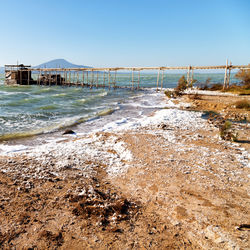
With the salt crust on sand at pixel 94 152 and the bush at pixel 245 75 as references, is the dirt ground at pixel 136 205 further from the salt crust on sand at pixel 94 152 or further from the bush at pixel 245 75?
the bush at pixel 245 75

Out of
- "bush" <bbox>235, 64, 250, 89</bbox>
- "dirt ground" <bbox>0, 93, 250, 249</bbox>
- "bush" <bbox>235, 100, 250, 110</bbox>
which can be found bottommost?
"dirt ground" <bbox>0, 93, 250, 249</bbox>

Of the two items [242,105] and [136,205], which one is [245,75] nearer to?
[242,105]

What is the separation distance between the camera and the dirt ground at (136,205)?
247cm

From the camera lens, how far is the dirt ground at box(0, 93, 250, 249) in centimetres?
247

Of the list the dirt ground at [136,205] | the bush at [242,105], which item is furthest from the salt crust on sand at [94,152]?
the bush at [242,105]

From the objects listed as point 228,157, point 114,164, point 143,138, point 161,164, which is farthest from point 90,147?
point 228,157

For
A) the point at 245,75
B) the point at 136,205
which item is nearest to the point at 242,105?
the point at 136,205

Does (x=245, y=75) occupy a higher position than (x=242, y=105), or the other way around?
(x=245, y=75)

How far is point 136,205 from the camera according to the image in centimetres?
321

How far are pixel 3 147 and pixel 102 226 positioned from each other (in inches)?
196

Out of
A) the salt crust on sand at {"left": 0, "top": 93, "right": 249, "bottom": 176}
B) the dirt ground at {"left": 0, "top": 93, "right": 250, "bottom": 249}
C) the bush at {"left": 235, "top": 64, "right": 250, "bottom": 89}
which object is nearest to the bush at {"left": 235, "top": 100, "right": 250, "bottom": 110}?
the salt crust on sand at {"left": 0, "top": 93, "right": 249, "bottom": 176}

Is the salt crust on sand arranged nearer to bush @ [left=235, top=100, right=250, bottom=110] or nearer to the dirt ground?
the dirt ground

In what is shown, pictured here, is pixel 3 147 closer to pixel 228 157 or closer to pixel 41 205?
pixel 41 205

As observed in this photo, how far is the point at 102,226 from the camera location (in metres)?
2.71
